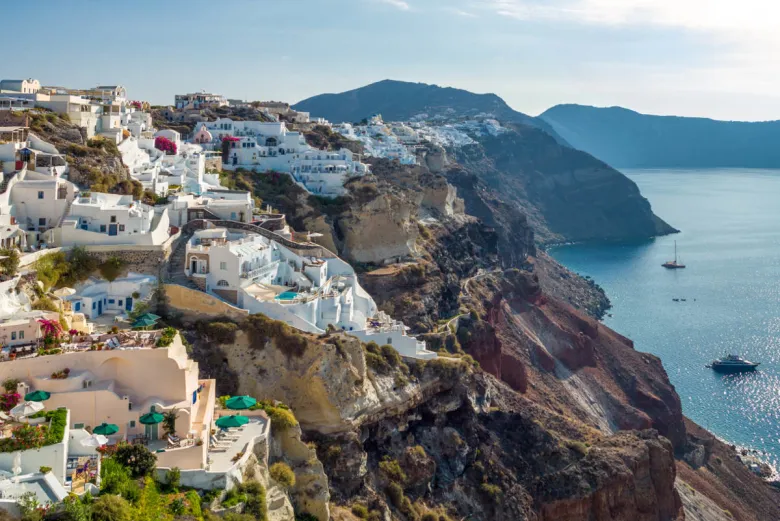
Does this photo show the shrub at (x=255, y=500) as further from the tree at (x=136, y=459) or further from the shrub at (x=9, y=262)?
the shrub at (x=9, y=262)

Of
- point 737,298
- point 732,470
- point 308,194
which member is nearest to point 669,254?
point 737,298

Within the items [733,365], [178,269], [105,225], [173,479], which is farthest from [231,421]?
[733,365]

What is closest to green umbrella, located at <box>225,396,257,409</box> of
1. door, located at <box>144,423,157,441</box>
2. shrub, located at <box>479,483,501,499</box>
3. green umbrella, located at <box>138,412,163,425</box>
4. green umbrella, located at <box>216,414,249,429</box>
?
green umbrella, located at <box>216,414,249,429</box>

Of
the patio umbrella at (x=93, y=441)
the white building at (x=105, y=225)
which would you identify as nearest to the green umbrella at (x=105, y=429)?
the patio umbrella at (x=93, y=441)

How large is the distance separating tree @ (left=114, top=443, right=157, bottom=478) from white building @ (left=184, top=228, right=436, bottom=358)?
14.3 meters

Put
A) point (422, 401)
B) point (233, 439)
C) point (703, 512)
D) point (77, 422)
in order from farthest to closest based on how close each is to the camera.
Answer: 1. point (703, 512)
2. point (422, 401)
3. point (233, 439)
4. point (77, 422)

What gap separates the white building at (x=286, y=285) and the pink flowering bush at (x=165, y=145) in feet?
48.8

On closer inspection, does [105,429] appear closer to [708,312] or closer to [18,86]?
[18,86]

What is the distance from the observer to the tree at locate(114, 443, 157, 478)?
22609 millimetres

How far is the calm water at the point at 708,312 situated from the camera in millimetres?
73500

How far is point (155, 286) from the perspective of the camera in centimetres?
3544

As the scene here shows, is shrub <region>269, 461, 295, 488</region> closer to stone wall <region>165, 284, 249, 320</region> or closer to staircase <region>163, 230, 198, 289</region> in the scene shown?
stone wall <region>165, 284, 249, 320</region>

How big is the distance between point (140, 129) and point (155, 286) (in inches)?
881

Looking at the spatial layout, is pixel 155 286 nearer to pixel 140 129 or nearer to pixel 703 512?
pixel 140 129
